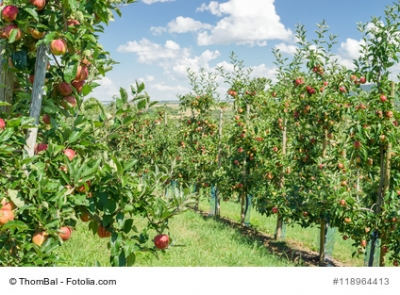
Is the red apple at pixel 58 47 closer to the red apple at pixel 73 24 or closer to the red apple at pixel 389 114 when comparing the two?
the red apple at pixel 73 24

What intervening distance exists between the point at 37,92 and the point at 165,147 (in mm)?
11006

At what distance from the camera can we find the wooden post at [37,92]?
179cm

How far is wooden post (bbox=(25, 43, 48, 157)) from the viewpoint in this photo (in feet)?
5.88

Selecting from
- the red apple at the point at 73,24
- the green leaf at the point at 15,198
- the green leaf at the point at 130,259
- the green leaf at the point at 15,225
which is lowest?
the green leaf at the point at 130,259

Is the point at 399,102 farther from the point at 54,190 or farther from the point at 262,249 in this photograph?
the point at 54,190

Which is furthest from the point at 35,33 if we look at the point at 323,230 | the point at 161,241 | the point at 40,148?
the point at 323,230

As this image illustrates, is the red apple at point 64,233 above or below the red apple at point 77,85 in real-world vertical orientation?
below

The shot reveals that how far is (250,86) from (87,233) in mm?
5181

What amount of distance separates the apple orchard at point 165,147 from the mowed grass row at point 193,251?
1.54 ft

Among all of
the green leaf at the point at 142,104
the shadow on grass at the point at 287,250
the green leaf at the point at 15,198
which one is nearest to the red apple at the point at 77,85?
the green leaf at the point at 142,104

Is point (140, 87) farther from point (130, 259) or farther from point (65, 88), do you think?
point (130, 259)

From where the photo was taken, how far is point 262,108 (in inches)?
352

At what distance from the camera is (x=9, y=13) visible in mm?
1773

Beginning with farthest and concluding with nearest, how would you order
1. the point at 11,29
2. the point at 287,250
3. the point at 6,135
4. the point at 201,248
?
the point at 287,250 < the point at 201,248 < the point at 11,29 < the point at 6,135
